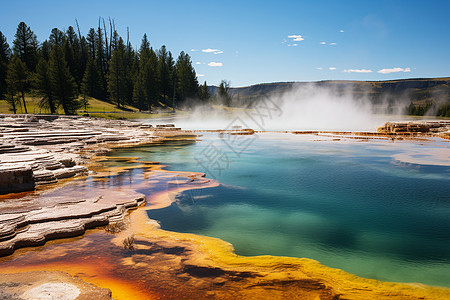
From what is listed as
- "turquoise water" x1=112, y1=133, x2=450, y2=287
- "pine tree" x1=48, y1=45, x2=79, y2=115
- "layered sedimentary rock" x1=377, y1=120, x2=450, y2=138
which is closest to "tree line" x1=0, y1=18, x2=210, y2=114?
"pine tree" x1=48, y1=45, x2=79, y2=115

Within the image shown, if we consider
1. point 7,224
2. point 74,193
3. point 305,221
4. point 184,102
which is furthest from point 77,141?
point 184,102

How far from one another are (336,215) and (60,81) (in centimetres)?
5235

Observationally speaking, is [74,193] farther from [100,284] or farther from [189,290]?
[189,290]

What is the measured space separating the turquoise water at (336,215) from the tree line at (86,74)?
138 feet

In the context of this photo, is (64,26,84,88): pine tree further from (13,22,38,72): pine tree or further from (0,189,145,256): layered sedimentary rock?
(0,189,145,256): layered sedimentary rock

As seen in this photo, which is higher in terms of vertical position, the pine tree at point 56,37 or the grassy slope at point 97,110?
the pine tree at point 56,37

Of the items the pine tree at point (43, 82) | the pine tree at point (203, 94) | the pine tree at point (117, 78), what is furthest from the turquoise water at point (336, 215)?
the pine tree at point (203, 94)

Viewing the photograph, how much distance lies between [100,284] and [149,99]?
79.7 m

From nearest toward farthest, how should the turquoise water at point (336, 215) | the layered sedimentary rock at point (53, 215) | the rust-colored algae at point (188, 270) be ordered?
the rust-colored algae at point (188, 270), the layered sedimentary rock at point (53, 215), the turquoise water at point (336, 215)

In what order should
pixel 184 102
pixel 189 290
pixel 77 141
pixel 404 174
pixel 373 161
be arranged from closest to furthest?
pixel 189 290 < pixel 404 174 < pixel 373 161 < pixel 77 141 < pixel 184 102

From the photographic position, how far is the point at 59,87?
162ft

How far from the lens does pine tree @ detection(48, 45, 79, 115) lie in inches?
1919

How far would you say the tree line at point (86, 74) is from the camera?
164 feet

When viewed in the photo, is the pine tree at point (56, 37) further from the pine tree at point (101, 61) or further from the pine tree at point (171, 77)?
the pine tree at point (171, 77)
